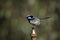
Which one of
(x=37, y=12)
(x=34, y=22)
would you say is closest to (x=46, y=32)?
(x=37, y=12)

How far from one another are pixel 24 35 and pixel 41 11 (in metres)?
0.63

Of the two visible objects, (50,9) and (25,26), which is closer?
(25,26)

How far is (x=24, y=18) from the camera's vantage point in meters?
5.44

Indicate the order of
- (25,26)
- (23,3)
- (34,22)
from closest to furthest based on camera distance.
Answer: (34,22) → (25,26) → (23,3)

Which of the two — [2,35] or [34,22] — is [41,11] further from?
[34,22]

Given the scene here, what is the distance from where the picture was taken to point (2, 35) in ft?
18.1

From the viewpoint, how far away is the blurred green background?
210 inches

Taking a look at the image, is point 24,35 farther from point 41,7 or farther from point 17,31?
point 41,7

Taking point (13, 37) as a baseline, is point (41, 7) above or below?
above

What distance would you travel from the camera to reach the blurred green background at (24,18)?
533 centimetres

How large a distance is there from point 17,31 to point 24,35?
0.90 ft

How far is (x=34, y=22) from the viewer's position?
3.32m

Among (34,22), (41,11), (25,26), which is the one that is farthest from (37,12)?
(34,22)

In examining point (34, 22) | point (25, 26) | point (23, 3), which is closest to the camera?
point (34, 22)
